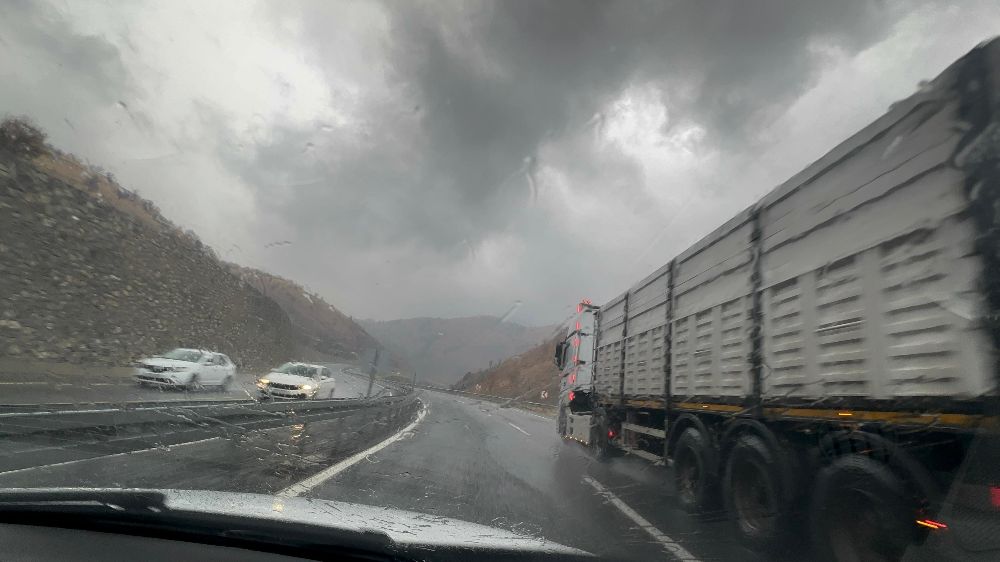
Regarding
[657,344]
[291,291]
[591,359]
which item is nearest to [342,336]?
[291,291]

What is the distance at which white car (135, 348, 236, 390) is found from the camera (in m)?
16.5

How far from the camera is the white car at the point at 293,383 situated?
1831 centimetres

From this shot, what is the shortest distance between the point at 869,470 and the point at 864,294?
121 cm

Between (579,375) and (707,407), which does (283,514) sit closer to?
(707,407)

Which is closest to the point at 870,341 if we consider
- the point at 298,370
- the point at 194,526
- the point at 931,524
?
the point at 931,524

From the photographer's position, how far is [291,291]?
64062 mm

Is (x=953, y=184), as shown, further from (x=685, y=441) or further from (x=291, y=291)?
(x=291, y=291)

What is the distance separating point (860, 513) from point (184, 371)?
17286mm

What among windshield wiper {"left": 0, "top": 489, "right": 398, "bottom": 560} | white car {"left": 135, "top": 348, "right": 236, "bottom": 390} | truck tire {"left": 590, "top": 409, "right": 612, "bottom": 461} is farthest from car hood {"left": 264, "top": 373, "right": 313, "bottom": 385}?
windshield wiper {"left": 0, "top": 489, "right": 398, "bottom": 560}

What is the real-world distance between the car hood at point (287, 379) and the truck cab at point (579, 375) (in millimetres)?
8234

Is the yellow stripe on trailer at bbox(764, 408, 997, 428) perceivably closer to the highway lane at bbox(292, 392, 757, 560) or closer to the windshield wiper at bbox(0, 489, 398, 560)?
the highway lane at bbox(292, 392, 757, 560)

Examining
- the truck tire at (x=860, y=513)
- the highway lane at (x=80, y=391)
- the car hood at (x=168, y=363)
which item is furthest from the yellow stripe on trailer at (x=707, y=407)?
the car hood at (x=168, y=363)

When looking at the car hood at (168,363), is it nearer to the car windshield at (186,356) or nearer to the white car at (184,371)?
the white car at (184,371)

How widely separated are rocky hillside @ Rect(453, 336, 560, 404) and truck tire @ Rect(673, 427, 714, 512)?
4056 cm
